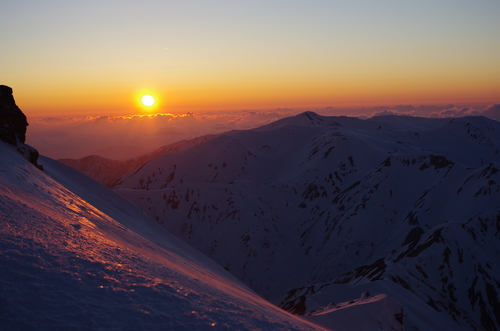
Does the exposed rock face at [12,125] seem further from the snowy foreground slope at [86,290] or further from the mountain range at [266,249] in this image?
the snowy foreground slope at [86,290]

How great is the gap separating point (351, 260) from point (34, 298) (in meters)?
118

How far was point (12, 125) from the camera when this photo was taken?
47.8m

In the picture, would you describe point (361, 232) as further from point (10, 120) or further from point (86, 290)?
point (86, 290)

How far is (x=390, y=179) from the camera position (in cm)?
13425

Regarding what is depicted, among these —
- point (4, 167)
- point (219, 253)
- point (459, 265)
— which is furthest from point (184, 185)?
point (4, 167)

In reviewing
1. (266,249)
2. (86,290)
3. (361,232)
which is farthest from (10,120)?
(361,232)

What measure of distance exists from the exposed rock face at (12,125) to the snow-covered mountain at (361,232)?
43171mm

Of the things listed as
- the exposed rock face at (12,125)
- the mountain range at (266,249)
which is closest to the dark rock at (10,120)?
the exposed rock face at (12,125)

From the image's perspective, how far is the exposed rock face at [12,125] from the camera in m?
45.2

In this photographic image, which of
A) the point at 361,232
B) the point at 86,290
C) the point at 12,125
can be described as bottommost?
the point at 361,232

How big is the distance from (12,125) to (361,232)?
108 metres

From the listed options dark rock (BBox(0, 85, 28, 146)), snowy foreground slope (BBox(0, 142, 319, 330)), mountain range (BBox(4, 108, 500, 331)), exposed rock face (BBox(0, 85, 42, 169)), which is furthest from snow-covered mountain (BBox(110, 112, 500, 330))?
dark rock (BBox(0, 85, 28, 146))

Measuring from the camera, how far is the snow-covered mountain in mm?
61812

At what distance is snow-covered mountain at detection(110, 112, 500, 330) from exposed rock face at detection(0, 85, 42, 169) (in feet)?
142
